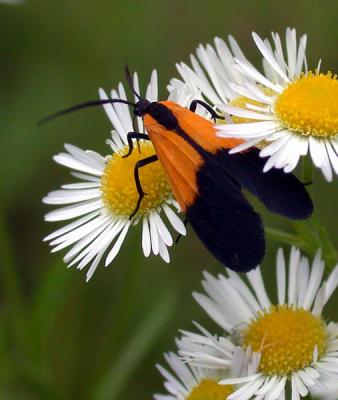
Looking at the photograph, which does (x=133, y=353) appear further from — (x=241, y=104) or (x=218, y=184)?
(x=218, y=184)

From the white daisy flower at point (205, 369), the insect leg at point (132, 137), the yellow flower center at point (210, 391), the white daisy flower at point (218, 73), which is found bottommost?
the yellow flower center at point (210, 391)

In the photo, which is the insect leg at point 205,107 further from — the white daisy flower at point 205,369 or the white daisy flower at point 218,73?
the white daisy flower at point 205,369

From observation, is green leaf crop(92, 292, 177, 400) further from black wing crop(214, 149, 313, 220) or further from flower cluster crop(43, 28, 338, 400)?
black wing crop(214, 149, 313, 220)

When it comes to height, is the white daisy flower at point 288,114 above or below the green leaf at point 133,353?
above

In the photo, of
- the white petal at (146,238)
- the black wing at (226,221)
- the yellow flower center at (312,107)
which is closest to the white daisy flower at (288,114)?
the yellow flower center at (312,107)

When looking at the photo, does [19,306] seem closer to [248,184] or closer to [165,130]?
[165,130]

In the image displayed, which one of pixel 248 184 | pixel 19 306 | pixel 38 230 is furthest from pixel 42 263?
pixel 248 184
